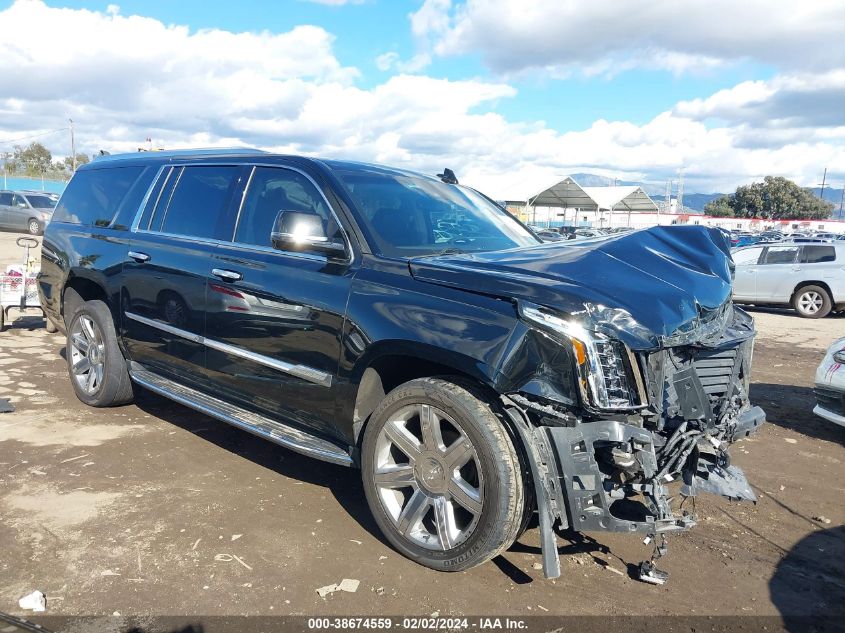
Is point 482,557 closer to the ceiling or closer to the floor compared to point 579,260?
closer to the floor

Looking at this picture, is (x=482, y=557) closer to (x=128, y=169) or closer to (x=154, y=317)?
(x=154, y=317)

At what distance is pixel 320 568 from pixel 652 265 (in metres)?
2.24

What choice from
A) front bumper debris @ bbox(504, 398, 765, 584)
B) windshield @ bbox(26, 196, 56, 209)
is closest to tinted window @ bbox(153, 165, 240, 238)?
front bumper debris @ bbox(504, 398, 765, 584)

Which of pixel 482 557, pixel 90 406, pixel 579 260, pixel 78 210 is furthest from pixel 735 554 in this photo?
pixel 78 210

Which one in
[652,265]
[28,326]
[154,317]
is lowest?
[28,326]

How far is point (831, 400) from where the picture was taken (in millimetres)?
5207

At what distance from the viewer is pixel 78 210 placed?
5.64m

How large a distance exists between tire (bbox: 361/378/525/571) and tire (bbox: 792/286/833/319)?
13.6 m

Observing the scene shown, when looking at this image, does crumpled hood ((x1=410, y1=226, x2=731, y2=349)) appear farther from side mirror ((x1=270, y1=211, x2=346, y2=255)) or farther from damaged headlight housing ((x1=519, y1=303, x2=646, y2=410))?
side mirror ((x1=270, y1=211, x2=346, y2=255))

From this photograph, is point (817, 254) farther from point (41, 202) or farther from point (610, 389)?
point (41, 202)

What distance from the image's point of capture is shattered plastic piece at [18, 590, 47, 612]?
9.08ft

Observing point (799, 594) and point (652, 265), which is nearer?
point (799, 594)

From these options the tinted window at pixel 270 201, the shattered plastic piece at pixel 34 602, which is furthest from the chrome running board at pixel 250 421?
the shattered plastic piece at pixel 34 602

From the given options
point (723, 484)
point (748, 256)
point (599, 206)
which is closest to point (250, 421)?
point (723, 484)
